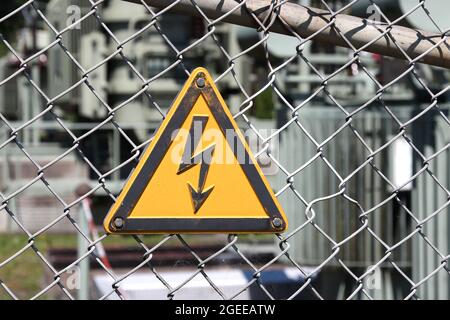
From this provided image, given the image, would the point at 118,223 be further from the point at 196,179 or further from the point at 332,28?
the point at 332,28

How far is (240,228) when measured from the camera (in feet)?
6.66

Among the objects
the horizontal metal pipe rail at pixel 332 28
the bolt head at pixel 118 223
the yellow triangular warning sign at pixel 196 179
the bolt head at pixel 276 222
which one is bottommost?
the bolt head at pixel 276 222

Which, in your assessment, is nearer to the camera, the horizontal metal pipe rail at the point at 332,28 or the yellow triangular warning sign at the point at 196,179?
the yellow triangular warning sign at the point at 196,179

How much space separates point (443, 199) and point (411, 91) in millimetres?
959

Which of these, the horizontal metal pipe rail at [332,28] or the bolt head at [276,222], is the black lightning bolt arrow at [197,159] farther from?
the horizontal metal pipe rail at [332,28]

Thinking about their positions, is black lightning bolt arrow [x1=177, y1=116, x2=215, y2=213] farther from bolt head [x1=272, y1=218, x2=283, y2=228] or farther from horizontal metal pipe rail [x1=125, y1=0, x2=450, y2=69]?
horizontal metal pipe rail [x1=125, y1=0, x2=450, y2=69]

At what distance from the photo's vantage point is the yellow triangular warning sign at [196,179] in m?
1.98

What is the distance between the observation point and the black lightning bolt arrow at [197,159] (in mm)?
1995

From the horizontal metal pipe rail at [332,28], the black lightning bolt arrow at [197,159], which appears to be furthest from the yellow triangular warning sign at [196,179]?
the horizontal metal pipe rail at [332,28]

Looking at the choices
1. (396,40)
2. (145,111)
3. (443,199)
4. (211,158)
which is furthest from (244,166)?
(145,111)

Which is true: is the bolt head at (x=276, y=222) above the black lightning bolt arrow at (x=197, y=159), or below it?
below

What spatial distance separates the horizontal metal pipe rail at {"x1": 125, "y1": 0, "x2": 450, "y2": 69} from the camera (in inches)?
82.4

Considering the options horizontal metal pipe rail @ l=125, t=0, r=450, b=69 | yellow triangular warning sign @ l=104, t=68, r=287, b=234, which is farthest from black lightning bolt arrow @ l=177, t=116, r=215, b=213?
horizontal metal pipe rail @ l=125, t=0, r=450, b=69

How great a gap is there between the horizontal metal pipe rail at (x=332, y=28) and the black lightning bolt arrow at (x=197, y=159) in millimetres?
286
